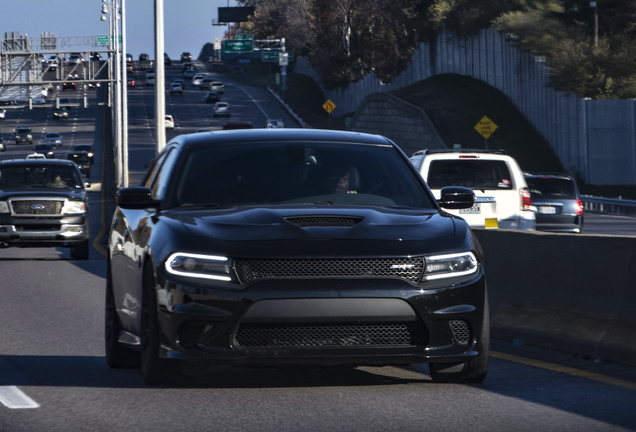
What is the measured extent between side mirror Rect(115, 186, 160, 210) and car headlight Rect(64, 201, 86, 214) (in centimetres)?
1536

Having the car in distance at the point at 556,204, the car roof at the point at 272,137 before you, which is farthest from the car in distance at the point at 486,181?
Answer: the car roof at the point at 272,137

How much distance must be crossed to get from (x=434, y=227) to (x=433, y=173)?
38.5 ft

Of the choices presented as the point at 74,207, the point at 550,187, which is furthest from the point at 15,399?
the point at 550,187

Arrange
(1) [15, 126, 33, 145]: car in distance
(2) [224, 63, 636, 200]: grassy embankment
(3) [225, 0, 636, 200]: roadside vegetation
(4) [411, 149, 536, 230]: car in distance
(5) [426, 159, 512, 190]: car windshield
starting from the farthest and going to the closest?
(1) [15, 126, 33, 145]: car in distance → (2) [224, 63, 636, 200]: grassy embankment → (3) [225, 0, 636, 200]: roadside vegetation → (5) [426, 159, 512, 190]: car windshield → (4) [411, 149, 536, 230]: car in distance

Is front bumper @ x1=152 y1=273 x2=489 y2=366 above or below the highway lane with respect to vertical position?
above

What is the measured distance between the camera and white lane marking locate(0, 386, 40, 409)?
727 cm

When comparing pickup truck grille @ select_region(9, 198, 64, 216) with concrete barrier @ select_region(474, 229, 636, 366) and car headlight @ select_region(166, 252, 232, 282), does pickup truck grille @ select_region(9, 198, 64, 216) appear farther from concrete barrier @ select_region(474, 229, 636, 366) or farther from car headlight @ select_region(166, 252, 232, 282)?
car headlight @ select_region(166, 252, 232, 282)

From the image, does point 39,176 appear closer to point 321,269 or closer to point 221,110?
point 321,269

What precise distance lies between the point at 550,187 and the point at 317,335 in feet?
67.1

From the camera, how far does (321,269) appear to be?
6.91m

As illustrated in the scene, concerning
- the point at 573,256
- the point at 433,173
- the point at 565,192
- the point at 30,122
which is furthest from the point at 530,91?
the point at 30,122

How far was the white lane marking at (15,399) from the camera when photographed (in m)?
7.27

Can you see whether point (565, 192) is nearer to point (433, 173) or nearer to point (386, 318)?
point (433, 173)

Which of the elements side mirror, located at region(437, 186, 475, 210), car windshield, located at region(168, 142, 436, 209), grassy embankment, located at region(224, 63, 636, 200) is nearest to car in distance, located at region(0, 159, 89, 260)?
car windshield, located at region(168, 142, 436, 209)
